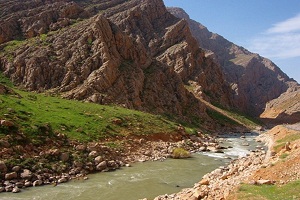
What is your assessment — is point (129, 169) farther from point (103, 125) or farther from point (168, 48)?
point (168, 48)

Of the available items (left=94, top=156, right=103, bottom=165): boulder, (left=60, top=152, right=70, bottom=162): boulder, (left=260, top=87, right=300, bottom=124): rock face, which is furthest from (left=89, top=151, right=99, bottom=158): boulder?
(left=260, top=87, right=300, bottom=124): rock face

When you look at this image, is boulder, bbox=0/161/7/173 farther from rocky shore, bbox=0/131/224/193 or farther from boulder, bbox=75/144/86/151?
boulder, bbox=75/144/86/151

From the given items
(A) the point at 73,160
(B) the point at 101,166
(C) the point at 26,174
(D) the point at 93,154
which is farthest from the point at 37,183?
(D) the point at 93,154

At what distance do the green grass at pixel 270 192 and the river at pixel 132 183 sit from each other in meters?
8.69

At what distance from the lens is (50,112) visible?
44.3m

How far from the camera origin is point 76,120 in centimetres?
4422

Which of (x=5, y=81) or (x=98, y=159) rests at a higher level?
(x=5, y=81)

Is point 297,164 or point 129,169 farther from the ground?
point 297,164

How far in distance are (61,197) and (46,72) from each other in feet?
167

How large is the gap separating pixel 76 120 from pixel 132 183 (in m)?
18.2

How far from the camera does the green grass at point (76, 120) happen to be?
1419 inches

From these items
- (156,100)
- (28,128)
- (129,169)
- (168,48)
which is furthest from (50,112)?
(168,48)

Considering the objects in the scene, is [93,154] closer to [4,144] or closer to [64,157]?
[64,157]

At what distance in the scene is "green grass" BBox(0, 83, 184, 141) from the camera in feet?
118
